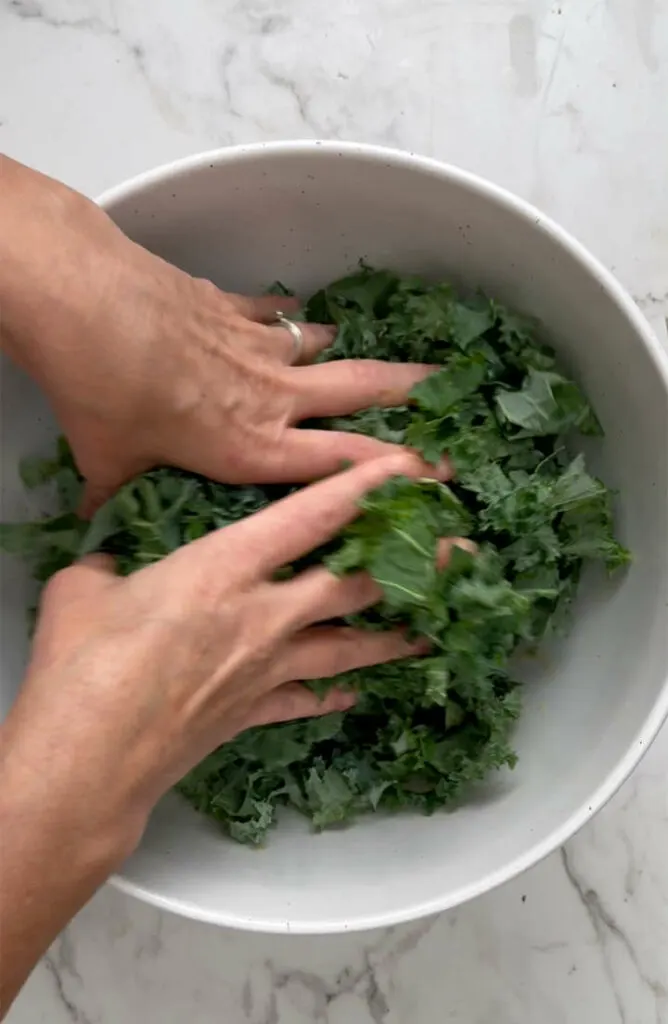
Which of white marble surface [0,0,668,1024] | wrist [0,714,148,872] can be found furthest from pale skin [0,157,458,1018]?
white marble surface [0,0,668,1024]

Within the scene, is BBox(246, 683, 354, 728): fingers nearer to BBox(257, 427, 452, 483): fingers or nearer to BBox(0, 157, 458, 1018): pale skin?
BBox(0, 157, 458, 1018): pale skin

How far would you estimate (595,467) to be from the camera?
0.92 meters

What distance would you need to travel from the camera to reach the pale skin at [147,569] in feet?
2.17


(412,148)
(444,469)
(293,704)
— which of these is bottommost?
(293,704)

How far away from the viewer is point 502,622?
31.6 inches

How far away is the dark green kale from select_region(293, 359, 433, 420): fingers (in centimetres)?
1

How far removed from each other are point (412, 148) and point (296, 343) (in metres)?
0.26

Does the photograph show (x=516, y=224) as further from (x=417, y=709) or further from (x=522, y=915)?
(x=522, y=915)

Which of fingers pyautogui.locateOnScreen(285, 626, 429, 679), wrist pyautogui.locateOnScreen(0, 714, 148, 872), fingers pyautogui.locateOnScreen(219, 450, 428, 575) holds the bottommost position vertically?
wrist pyautogui.locateOnScreen(0, 714, 148, 872)

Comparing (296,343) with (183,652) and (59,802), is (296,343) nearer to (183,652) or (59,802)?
(183,652)

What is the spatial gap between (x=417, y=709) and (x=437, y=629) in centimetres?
14

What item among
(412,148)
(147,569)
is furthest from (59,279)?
(412,148)

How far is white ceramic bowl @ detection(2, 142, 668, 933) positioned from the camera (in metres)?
0.79

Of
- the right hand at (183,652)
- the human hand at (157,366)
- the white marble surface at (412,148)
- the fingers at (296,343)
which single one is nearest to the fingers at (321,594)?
the right hand at (183,652)
